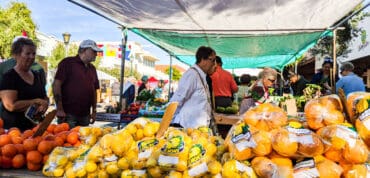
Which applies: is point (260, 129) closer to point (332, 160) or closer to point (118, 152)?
point (332, 160)

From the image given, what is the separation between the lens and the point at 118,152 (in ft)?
5.43

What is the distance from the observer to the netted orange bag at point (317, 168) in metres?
1.33

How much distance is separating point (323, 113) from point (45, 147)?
1453 millimetres

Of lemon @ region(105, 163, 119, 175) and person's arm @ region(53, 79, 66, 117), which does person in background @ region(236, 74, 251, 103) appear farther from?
lemon @ region(105, 163, 119, 175)

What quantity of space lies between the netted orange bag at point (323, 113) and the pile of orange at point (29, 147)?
135 centimetres

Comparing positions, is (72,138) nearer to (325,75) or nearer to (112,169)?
(112,169)

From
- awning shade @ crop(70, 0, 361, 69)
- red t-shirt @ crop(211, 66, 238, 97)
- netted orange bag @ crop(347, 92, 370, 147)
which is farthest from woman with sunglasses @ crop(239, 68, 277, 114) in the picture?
netted orange bag @ crop(347, 92, 370, 147)

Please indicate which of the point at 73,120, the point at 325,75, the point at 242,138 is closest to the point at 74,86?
the point at 73,120

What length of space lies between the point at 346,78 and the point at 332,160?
18.6 ft

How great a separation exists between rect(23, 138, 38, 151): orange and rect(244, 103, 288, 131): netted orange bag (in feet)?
3.91

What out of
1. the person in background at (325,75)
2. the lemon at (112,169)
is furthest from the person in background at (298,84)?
the lemon at (112,169)

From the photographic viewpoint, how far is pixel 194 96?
12.3ft

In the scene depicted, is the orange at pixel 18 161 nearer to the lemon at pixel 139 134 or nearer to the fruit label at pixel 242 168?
the lemon at pixel 139 134

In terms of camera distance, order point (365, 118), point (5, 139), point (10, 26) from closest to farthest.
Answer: point (365, 118) < point (5, 139) < point (10, 26)
